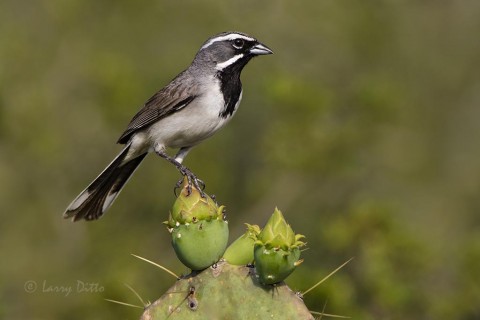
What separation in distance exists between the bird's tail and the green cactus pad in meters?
2.53

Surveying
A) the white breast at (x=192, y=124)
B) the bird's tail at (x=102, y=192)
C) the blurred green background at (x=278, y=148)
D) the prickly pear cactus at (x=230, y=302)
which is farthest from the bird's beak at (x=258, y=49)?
the prickly pear cactus at (x=230, y=302)

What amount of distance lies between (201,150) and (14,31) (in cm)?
206

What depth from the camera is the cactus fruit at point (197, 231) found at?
4.00 meters

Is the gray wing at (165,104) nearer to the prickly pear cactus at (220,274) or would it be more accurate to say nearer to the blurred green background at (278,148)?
the blurred green background at (278,148)

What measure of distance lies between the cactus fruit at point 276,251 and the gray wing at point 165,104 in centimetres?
290

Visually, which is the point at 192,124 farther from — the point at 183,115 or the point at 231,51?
the point at 231,51

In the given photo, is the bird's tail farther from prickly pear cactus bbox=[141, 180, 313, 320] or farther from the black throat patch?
prickly pear cactus bbox=[141, 180, 313, 320]

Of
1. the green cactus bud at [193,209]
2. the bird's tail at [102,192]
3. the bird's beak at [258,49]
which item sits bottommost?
the bird's tail at [102,192]

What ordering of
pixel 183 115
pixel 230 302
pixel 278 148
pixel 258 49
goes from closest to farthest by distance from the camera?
pixel 230 302, pixel 183 115, pixel 258 49, pixel 278 148

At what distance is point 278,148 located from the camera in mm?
8508

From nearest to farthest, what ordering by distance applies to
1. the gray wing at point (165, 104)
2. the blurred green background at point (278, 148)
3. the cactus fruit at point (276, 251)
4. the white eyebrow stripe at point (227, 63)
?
1. the cactus fruit at point (276, 251)
2. the gray wing at point (165, 104)
3. the white eyebrow stripe at point (227, 63)
4. the blurred green background at point (278, 148)

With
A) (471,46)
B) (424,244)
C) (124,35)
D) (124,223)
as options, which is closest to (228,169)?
(124,223)

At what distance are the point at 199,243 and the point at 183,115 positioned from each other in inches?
108

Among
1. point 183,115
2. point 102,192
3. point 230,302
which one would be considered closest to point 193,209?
point 230,302
